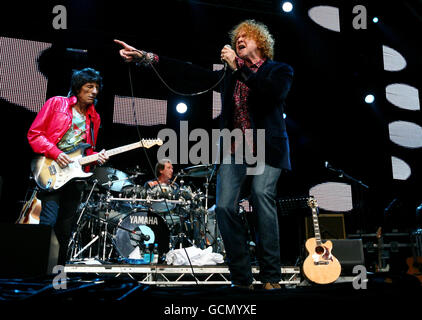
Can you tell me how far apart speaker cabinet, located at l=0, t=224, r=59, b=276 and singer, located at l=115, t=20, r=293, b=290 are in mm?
1036

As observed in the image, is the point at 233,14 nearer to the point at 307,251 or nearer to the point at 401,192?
the point at 307,251

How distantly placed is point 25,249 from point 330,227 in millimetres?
5213

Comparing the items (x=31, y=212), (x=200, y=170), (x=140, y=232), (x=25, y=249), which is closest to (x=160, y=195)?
(x=140, y=232)

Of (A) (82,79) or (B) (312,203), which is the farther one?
(B) (312,203)

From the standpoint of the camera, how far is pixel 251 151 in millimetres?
2279

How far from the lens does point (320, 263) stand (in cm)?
381

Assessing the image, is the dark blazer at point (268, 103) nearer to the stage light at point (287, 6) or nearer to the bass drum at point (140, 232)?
the bass drum at point (140, 232)

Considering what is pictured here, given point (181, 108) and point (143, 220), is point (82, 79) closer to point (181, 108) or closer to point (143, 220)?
point (143, 220)

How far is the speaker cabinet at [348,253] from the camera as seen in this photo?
3979 millimetres

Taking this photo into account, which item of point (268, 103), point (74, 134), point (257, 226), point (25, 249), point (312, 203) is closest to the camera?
point (25, 249)

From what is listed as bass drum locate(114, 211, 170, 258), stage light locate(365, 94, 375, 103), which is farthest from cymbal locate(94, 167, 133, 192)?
stage light locate(365, 94, 375, 103)

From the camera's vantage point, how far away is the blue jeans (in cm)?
215

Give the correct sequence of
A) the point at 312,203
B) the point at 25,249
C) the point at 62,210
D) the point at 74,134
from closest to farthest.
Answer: the point at 25,249 → the point at 62,210 → the point at 74,134 → the point at 312,203
